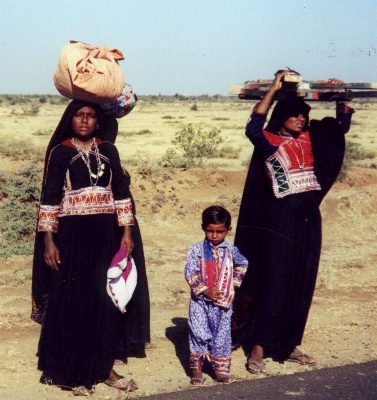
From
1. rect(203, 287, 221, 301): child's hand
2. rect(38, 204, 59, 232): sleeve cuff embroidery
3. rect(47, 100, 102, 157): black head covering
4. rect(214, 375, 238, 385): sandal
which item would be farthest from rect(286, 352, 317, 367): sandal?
rect(47, 100, 102, 157): black head covering

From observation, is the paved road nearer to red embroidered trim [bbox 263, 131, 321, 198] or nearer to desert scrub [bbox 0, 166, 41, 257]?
red embroidered trim [bbox 263, 131, 321, 198]

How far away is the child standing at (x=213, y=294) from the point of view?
472 centimetres

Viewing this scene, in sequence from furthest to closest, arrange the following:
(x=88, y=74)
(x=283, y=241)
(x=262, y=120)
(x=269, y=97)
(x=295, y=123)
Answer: (x=283, y=241), (x=295, y=123), (x=262, y=120), (x=269, y=97), (x=88, y=74)

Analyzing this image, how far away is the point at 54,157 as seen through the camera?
175 inches

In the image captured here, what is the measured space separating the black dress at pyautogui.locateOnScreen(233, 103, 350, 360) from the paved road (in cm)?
36

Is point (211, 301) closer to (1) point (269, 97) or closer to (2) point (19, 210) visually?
(1) point (269, 97)

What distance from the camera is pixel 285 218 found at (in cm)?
508

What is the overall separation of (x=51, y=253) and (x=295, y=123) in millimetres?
1990

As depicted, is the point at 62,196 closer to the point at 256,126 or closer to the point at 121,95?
the point at 121,95

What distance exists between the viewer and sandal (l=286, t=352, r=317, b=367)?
533 centimetres

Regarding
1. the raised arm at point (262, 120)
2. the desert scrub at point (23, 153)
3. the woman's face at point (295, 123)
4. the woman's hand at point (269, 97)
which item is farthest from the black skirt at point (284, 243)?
the desert scrub at point (23, 153)

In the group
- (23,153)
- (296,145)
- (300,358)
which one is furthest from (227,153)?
(296,145)

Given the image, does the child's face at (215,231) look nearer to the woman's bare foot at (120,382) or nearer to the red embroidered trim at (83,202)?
the red embroidered trim at (83,202)

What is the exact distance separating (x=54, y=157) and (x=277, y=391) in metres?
2.22
